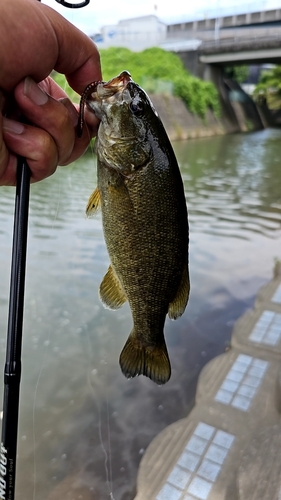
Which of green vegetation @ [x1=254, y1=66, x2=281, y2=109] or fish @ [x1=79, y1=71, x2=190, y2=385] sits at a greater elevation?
fish @ [x1=79, y1=71, x2=190, y2=385]

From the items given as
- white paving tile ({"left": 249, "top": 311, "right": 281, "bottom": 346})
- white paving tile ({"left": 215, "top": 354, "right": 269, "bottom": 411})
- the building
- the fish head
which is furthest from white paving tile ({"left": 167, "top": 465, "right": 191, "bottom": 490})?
the building

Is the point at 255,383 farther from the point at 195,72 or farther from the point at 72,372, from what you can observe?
the point at 195,72

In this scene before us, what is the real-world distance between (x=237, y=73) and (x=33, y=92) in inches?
1093

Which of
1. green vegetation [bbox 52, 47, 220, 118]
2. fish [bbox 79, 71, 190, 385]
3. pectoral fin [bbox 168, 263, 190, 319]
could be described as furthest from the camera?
green vegetation [bbox 52, 47, 220, 118]

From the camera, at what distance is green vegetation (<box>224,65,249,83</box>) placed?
24472mm

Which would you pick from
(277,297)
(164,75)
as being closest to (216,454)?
(277,297)

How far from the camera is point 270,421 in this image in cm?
257

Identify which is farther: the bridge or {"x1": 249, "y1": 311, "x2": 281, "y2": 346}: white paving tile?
the bridge

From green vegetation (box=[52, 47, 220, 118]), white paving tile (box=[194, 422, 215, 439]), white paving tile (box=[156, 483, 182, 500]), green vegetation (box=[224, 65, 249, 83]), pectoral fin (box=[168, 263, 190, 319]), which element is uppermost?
pectoral fin (box=[168, 263, 190, 319])

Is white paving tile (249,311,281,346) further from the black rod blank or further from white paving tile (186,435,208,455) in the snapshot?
the black rod blank

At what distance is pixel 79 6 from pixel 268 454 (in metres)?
2.22

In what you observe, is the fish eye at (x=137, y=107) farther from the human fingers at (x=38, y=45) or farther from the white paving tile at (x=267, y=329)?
the white paving tile at (x=267, y=329)

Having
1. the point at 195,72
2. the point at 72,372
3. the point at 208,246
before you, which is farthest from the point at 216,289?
the point at 195,72

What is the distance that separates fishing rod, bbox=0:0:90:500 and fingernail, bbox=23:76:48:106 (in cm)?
19
